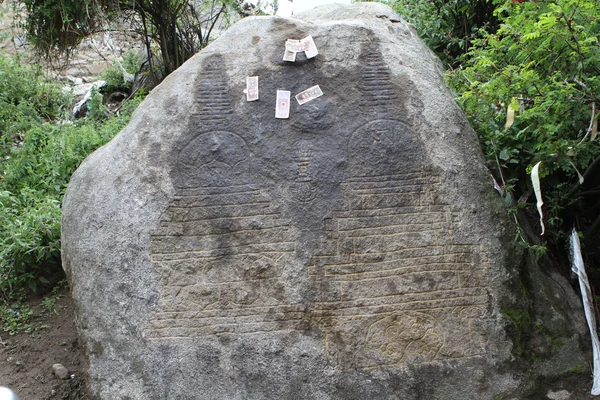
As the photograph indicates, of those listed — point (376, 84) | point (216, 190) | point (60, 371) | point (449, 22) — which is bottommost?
point (60, 371)

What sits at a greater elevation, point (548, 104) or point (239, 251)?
point (548, 104)

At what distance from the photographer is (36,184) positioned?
4574 mm

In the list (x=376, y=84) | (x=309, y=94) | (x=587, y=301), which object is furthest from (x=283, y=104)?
(x=587, y=301)

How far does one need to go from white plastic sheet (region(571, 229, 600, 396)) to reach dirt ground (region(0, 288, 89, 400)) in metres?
2.52

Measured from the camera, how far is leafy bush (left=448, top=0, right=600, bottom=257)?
2.85 m

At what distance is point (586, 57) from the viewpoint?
2.89 metres

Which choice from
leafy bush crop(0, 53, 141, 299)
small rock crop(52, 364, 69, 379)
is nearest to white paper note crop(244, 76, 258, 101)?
leafy bush crop(0, 53, 141, 299)

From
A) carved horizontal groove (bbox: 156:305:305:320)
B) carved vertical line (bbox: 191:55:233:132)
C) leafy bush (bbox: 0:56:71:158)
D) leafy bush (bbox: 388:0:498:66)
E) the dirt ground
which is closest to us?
carved horizontal groove (bbox: 156:305:305:320)

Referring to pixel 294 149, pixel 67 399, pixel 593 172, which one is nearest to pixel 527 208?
pixel 593 172

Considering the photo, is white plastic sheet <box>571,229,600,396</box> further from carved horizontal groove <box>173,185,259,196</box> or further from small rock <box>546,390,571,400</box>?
carved horizontal groove <box>173,185,259,196</box>

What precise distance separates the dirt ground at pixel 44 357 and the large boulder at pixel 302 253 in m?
0.55

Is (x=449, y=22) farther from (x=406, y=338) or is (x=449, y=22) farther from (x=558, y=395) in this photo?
(x=558, y=395)

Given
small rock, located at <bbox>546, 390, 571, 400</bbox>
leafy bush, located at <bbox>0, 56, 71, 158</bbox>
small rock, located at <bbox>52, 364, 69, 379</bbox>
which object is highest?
leafy bush, located at <bbox>0, 56, 71, 158</bbox>

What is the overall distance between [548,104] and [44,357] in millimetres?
2989
